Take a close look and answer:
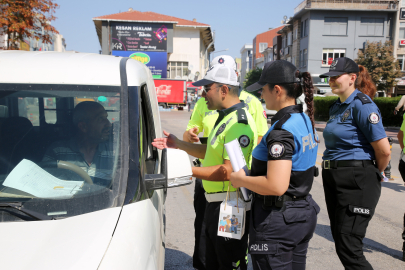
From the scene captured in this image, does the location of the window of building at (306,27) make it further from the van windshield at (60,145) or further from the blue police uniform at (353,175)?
the van windshield at (60,145)

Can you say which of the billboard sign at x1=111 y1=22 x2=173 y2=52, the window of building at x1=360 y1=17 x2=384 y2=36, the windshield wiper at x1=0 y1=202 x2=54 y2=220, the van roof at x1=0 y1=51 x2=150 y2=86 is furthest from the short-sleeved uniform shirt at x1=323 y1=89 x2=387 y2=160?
the billboard sign at x1=111 y1=22 x2=173 y2=52

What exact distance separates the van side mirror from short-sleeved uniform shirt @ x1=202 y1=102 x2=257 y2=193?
42 centimetres

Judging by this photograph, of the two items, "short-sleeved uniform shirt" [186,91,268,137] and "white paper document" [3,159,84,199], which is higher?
"short-sleeved uniform shirt" [186,91,268,137]

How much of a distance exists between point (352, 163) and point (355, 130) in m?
0.26

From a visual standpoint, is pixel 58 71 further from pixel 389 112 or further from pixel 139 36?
pixel 139 36

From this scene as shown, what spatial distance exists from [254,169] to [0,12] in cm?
1655

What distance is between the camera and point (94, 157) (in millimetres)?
2127

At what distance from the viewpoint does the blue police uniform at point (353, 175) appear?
9.10 feet

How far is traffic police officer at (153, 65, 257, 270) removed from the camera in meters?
2.49

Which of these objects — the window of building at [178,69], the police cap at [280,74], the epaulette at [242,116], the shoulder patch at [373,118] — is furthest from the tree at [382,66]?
the police cap at [280,74]

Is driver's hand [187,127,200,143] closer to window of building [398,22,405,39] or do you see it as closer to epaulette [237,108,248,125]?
epaulette [237,108,248,125]

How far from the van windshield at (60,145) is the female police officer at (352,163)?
1764 mm

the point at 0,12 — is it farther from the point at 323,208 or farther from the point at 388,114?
the point at 388,114

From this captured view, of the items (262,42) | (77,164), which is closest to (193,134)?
(77,164)
